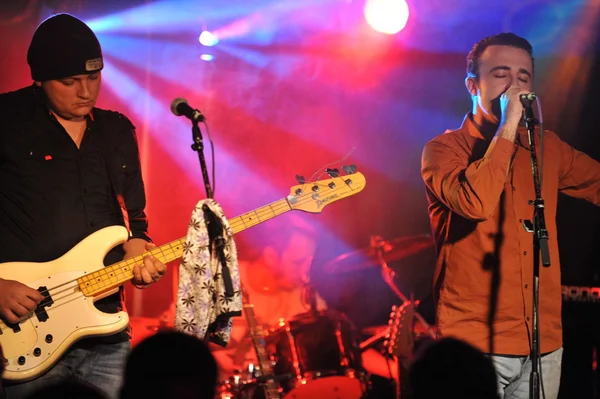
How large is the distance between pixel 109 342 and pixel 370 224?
4.71 meters

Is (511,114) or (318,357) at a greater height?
(511,114)

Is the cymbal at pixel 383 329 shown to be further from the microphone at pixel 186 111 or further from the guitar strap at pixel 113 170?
the microphone at pixel 186 111

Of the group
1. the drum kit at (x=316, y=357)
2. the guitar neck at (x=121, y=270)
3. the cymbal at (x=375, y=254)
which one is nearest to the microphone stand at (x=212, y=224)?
the guitar neck at (x=121, y=270)

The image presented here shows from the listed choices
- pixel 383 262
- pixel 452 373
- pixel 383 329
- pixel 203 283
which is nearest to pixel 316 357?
pixel 383 329

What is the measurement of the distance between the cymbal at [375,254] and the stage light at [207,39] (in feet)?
8.77

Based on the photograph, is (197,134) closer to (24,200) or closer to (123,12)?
(24,200)

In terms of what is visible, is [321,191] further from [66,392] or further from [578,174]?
[66,392]

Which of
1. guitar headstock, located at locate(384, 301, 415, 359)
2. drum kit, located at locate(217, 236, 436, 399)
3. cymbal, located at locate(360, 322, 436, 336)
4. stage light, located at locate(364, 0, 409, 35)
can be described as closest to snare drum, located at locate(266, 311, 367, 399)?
drum kit, located at locate(217, 236, 436, 399)

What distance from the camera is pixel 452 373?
2.47 metres

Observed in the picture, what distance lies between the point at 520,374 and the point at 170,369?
92.5 inches

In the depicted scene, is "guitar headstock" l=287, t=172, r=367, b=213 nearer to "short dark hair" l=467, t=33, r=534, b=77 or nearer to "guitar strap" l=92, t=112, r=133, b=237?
"guitar strap" l=92, t=112, r=133, b=237

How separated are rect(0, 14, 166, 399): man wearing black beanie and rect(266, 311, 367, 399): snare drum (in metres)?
2.63

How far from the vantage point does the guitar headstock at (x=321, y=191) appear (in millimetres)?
4145

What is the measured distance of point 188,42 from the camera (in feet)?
25.1
